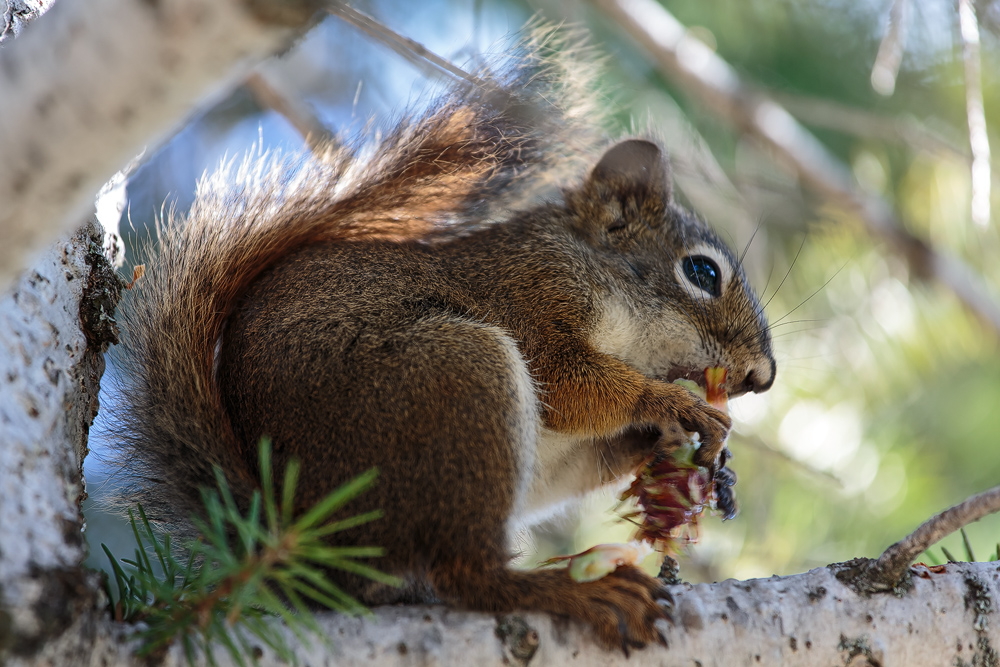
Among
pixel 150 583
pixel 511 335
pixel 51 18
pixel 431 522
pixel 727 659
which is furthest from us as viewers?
pixel 511 335

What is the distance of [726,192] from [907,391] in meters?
1.01

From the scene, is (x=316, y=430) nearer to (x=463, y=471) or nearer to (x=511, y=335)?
(x=463, y=471)

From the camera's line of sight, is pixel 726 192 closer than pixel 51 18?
No

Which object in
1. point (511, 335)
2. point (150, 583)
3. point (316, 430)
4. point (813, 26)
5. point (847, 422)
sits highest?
point (813, 26)

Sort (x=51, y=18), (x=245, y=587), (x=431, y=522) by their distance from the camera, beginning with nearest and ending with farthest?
(x=51, y=18)
(x=245, y=587)
(x=431, y=522)

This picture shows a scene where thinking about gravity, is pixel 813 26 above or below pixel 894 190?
above

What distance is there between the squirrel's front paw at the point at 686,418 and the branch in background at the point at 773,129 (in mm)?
1387

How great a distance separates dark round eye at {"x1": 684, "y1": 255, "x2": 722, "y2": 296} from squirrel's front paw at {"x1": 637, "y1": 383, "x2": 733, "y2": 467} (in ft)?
1.29

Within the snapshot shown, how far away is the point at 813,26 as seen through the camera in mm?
3986

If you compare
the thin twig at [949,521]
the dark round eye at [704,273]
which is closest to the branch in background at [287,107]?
the dark round eye at [704,273]

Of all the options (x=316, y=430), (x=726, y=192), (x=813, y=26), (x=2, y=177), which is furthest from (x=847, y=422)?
(x=2, y=177)

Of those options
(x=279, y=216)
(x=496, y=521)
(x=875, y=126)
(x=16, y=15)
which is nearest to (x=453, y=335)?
(x=496, y=521)

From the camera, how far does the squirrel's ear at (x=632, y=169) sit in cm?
227

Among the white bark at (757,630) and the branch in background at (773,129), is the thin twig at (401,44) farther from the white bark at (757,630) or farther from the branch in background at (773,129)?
the branch in background at (773,129)
